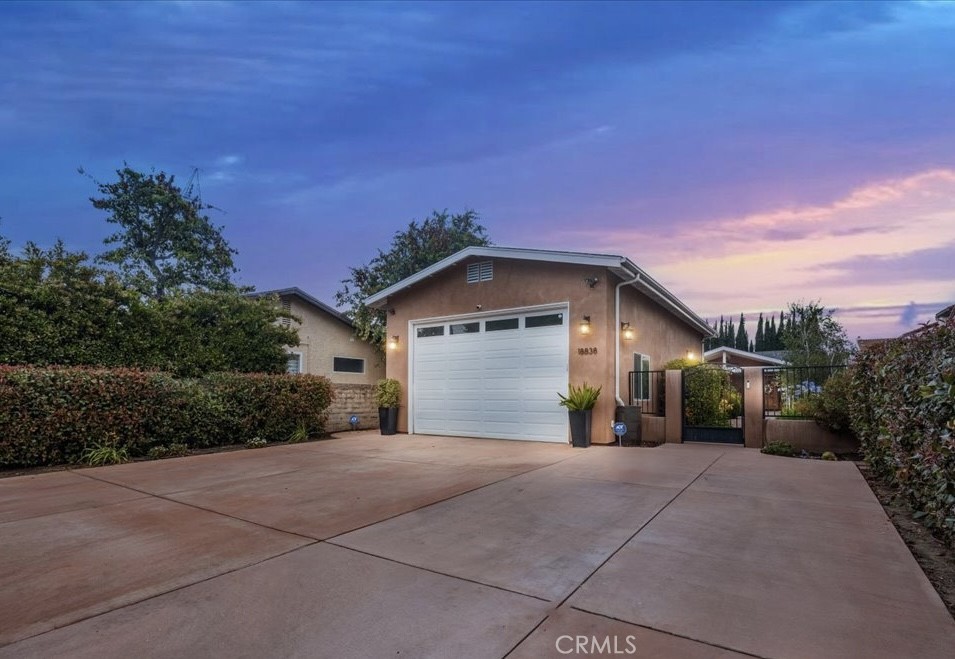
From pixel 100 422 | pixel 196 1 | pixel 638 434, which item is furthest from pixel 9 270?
pixel 638 434

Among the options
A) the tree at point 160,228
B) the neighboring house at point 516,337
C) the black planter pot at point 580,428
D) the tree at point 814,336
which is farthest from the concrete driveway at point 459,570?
the tree at point 160,228

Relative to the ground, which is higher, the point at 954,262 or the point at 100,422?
the point at 954,262

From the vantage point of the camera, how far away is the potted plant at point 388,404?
11.0 m

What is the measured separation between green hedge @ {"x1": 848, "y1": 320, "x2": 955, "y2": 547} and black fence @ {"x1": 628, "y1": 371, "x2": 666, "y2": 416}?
14.1 ft

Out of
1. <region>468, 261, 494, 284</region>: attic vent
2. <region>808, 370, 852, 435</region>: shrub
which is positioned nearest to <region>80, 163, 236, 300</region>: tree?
<region>468, 261, 494, 284</region>: attic vent

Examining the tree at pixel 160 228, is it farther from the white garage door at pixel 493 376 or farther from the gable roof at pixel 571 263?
the white garage door at pixel 493 376

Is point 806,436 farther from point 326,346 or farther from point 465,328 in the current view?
point 326,346

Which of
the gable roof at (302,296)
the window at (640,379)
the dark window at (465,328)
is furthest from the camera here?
the gable roof at (302,296)

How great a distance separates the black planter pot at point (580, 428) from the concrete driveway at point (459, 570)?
113 inches

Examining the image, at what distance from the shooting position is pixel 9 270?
25.6 feet

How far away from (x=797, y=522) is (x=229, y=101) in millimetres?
12723

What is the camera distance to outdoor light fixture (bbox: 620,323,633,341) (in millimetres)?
9602

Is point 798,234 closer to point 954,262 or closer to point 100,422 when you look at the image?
point 954,262

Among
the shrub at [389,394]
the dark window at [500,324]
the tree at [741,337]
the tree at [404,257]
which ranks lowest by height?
the shrub at [389,394]
